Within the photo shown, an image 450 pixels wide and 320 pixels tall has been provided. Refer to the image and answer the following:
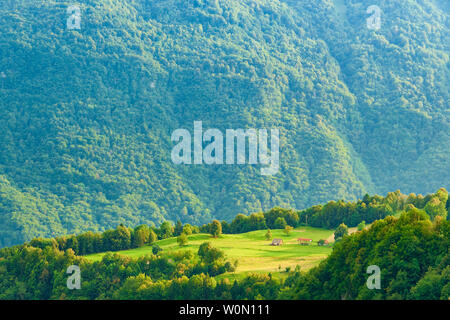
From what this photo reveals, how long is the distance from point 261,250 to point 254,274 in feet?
60.5

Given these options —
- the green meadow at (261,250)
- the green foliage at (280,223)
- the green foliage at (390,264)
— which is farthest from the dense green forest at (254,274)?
the green meadow at (261,250)

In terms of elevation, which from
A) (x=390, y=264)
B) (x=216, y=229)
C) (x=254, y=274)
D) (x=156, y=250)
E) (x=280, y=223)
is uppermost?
(x=280, y=223)

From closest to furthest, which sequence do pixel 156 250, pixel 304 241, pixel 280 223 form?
1. pixel 156 250
2. pixel 304 241
3. pixel 280 223

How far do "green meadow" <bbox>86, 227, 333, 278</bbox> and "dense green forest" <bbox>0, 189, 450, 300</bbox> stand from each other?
8.54 feet

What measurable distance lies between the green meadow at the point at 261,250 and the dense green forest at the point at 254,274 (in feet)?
8.54

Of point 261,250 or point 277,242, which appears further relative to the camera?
point 277,242

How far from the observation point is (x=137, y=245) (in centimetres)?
11319

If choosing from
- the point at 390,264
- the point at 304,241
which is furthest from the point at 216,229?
the point at 390,264

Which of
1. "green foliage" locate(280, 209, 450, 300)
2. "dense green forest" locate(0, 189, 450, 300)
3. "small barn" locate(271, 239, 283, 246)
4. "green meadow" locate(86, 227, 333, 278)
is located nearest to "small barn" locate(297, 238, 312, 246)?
"green meadow" locate(86, 227, 333, 278)

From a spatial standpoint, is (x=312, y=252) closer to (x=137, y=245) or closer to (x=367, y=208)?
(x=367, y=208)

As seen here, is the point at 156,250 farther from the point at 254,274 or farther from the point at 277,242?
the point at 254,274

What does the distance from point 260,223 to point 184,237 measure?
21.1 metres

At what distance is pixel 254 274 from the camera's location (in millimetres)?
81562
